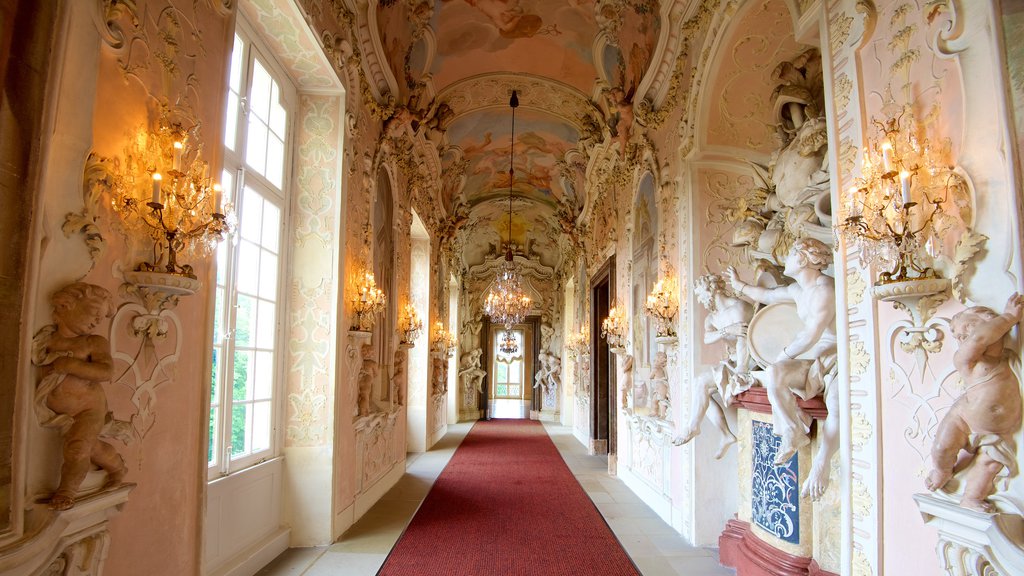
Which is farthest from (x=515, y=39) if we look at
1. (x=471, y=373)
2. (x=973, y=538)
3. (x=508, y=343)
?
(x=471, y=373)

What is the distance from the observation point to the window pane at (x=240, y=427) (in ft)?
15.1

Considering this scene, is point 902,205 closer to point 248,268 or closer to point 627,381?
point 248,268

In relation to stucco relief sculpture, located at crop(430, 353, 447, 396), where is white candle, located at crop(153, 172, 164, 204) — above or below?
above

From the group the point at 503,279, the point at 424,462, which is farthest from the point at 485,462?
the point at 503,279

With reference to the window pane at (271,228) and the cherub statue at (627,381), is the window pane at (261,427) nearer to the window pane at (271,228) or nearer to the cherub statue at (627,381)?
the window pane at (271,228)

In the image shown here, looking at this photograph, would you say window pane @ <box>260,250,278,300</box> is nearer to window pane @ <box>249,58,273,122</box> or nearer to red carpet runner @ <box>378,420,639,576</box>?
window pane @ <box>249,58,273,122</box>

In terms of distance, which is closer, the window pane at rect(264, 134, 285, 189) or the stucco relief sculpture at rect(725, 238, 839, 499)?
the stucco relief sculpture at rect(725, 238, 839, 499)

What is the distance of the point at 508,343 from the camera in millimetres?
20750

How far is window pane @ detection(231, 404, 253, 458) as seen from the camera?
4.60 metres

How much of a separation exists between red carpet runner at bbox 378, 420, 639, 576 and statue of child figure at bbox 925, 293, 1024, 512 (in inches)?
139

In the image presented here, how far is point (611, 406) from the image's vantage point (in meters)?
11.5

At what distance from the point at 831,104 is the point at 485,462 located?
31.5 ft

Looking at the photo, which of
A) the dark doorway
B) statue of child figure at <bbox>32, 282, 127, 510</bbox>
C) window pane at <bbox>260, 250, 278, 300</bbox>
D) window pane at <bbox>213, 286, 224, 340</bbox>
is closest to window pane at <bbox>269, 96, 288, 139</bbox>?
window pane at <bbox>260, 250, 278, 300</bbox>

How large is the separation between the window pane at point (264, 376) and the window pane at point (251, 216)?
1.08m
